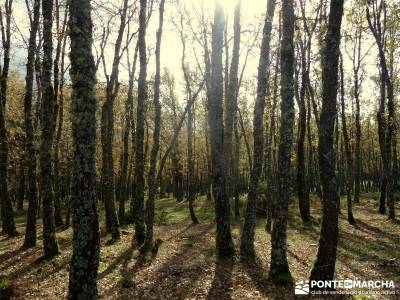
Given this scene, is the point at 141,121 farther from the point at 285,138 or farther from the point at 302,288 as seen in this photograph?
the point at 302,288

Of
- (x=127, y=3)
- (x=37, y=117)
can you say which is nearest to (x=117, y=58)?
(x=127, y=3)

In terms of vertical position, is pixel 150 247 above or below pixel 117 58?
below

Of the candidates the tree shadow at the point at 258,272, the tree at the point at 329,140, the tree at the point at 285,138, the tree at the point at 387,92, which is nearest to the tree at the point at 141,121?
the tree shadow at the point at 258,272

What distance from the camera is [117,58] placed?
18297 millimetres

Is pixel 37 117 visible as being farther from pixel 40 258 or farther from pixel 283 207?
pixel 283 207

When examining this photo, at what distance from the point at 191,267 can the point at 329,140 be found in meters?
5.87

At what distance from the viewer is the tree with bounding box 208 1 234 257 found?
41.5 ft

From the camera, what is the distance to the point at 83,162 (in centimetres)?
667

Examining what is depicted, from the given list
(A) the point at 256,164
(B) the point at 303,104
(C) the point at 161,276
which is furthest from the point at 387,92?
(C) the point at 161,276

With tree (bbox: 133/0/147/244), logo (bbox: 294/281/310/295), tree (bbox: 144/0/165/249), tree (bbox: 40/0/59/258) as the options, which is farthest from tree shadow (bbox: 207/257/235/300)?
tree (bbox: 40/0/59/258)

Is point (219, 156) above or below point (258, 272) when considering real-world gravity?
above

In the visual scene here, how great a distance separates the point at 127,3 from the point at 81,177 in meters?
14.1

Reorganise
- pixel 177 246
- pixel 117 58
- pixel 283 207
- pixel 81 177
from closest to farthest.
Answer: pixel 81 177
pixel 283 207
pixel 177 246
pixel 117 58

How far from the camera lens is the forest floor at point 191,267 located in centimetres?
984
